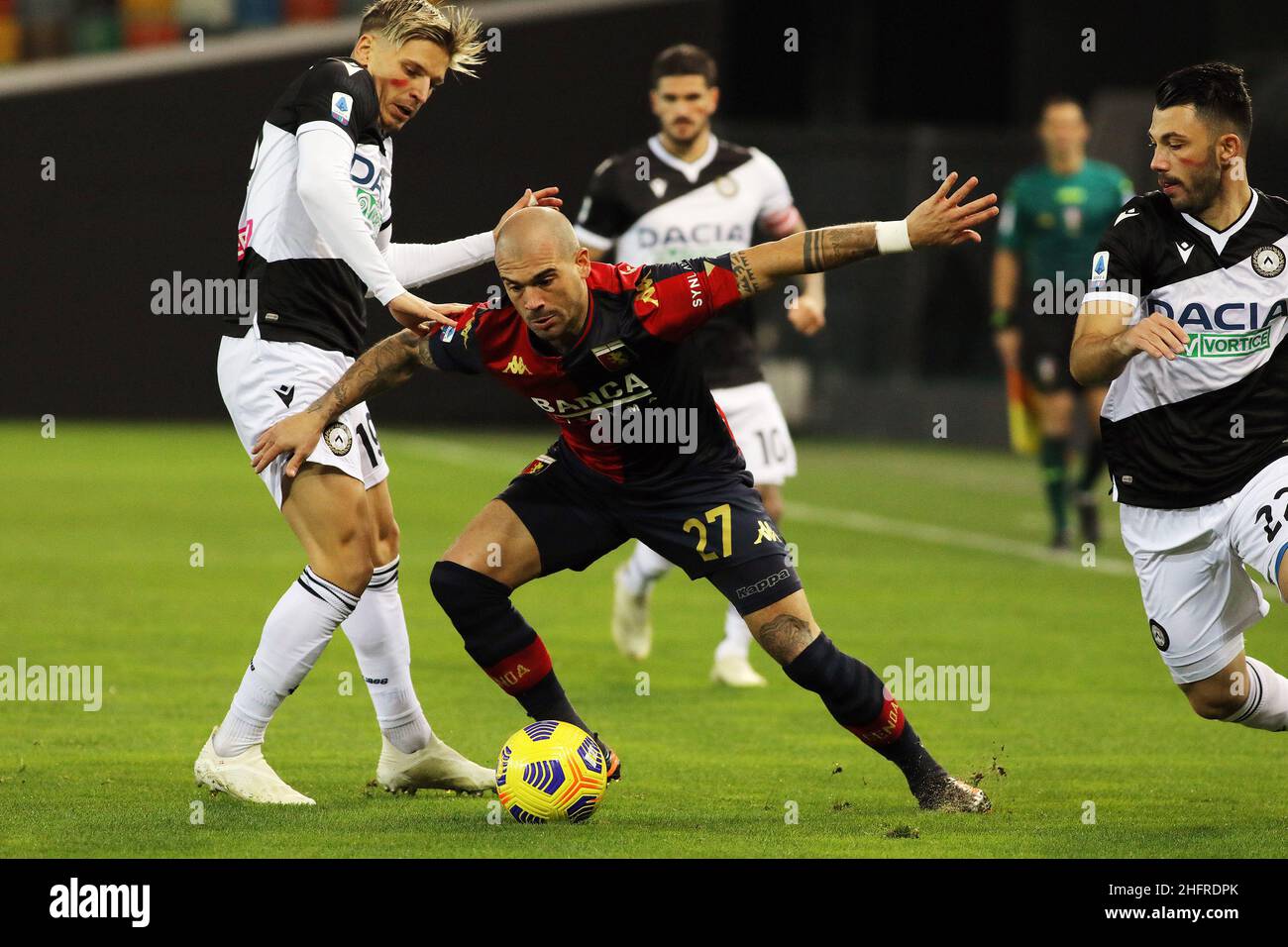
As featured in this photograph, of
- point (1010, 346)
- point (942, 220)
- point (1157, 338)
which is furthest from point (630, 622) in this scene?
point (1010, 346)

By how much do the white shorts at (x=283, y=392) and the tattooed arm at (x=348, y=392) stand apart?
0.08 metres

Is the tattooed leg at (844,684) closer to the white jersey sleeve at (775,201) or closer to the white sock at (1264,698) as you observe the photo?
the white sock at (1264,698)

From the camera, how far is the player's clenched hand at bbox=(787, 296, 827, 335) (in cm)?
838

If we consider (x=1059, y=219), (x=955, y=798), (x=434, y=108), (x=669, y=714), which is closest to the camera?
(x=955, y=798)

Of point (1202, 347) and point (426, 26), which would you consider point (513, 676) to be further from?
point (1202, 347)

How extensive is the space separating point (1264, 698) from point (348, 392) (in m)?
2.97

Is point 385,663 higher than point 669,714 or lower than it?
higher

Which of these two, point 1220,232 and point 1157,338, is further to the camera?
point 1220,232

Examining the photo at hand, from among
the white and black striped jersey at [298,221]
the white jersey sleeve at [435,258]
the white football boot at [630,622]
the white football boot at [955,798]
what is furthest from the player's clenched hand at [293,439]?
the white football boot at [630,622]

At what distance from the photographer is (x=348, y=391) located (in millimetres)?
5684

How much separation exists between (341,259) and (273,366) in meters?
0.41

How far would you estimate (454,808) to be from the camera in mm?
5918

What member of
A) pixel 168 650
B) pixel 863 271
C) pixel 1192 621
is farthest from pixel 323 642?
pixel 863 271

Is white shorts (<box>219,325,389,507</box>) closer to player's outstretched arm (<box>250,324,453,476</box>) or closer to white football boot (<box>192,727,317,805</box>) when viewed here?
player's outstretched arm (<box>250,324,453,476</box>)
